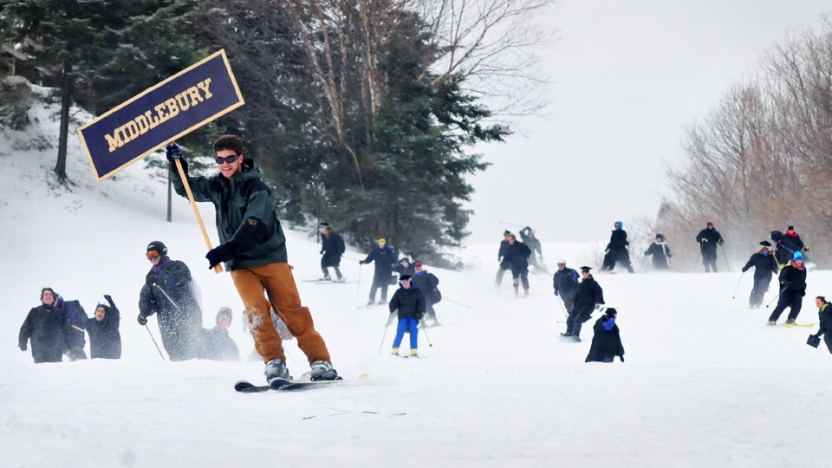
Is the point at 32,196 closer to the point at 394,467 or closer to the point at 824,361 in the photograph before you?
the point at 824,361

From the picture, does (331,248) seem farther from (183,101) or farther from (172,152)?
(172,152)

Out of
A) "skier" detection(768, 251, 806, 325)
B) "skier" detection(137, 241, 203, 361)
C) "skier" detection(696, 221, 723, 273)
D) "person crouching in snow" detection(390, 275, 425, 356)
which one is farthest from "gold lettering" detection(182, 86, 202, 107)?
"skier" detection(696, 221, 723, 273)

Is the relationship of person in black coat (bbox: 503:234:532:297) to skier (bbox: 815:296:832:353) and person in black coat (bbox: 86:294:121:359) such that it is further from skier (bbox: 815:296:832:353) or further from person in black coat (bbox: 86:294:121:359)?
person in black coat (bbox: 86:294:121:359)

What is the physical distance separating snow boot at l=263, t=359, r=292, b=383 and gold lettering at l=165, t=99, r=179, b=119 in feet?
7.99

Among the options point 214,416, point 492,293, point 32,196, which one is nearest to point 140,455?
point 214,416

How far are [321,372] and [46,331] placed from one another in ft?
20.7

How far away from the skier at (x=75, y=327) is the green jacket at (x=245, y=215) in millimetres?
5927

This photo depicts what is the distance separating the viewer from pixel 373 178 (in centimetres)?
3188

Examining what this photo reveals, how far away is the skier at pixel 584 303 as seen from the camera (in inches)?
636

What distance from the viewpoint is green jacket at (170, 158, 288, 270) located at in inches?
237

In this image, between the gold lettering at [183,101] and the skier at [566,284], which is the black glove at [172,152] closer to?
the gold lettering at [183,101]

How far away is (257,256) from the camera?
20.6ft

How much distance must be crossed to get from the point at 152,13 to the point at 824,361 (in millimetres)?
19978

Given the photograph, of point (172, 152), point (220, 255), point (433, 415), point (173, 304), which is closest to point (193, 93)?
point (172, 152)
